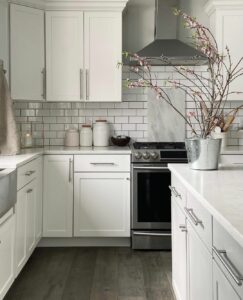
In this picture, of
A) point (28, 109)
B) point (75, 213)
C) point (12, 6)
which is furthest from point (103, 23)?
point (75, 213)

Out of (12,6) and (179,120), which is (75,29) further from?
(179,120)

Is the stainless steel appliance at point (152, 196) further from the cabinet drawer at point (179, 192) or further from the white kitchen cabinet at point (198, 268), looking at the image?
the white kitchen cabinet at point (198, 268)

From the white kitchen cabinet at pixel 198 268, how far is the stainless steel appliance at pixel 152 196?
5.59 ft

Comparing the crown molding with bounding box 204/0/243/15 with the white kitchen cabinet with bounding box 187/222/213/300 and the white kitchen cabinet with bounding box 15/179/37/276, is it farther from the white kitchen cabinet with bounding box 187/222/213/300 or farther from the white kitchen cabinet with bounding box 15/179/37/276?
the white kitchen cabinet with bounding box 187/222/213/300

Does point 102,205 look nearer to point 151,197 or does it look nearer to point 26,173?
point 151,197

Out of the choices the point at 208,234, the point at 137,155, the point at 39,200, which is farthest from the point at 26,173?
the point at 208,234

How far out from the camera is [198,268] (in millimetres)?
1840

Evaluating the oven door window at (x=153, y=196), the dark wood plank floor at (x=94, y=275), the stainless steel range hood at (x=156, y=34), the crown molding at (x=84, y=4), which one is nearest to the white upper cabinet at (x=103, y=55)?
the crown molding at (x=84, y=4)

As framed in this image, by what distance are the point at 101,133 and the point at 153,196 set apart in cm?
94

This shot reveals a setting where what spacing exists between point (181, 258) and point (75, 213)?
170 cm

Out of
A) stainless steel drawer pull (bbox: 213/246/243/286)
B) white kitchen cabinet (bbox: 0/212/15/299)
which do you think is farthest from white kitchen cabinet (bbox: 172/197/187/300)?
white kitchen cabinet (bbox: 0/212/15/299)

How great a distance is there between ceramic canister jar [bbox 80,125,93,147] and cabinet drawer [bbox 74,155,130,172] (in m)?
0.54

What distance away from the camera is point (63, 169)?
386 cm

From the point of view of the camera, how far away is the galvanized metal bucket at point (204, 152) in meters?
2.32
